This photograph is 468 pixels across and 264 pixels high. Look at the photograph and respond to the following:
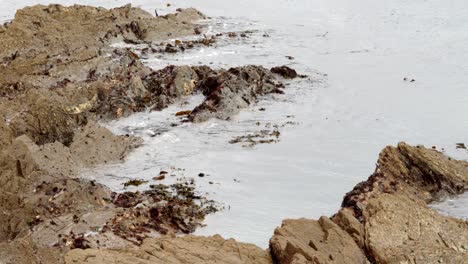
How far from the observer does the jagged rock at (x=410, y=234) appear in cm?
720

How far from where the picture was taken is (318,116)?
16.0m

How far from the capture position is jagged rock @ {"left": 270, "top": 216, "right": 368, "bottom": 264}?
22.7 feet

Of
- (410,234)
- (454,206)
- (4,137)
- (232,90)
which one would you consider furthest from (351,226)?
(232,90)

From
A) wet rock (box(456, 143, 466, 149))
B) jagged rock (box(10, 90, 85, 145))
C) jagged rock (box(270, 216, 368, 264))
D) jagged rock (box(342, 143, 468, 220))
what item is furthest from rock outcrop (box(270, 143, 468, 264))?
jagged rock (box(10, 90, 85, 145))

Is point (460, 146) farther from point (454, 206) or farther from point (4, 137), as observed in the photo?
point (4, 137)

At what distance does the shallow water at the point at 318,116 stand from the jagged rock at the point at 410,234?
7.36 feet

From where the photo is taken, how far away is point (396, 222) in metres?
7.82

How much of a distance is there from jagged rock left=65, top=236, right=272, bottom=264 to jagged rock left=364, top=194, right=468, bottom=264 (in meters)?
1.62

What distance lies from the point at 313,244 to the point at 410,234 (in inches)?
58.1

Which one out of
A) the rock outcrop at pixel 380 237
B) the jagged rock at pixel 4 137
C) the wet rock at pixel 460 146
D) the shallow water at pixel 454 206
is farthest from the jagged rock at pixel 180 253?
the wet rock at pixel 460 146

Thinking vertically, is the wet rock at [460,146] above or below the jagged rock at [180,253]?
below

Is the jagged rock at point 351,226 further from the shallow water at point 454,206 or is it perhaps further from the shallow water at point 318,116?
the shallow water at point 454,206

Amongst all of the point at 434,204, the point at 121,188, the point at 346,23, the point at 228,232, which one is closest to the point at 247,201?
the point at 228,232

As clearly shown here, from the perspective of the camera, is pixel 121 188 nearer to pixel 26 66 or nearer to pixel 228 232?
pixel 228 232
